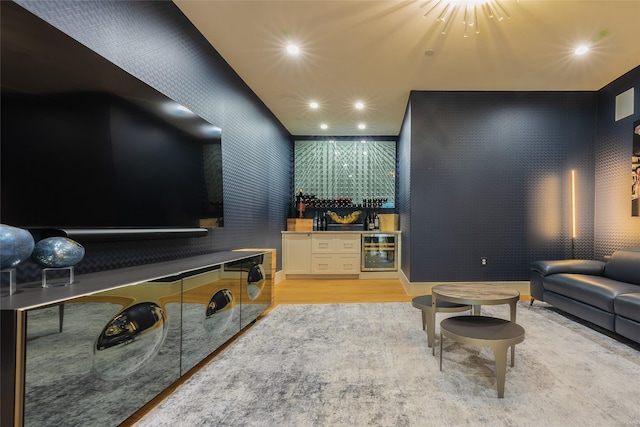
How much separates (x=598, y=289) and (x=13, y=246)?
4193 mm

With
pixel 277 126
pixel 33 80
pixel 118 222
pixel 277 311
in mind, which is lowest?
pixel 277 311

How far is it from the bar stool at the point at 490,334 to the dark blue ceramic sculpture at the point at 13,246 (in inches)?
86.8

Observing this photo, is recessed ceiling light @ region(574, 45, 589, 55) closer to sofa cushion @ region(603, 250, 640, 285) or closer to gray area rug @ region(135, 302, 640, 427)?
sofa cushion @ region(603, 250, 640, 285)

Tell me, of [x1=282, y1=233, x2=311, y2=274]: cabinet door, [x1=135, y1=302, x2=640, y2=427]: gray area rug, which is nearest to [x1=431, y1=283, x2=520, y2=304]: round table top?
[x1=135, y1=302, x2=640, y2=427]: gray area rug

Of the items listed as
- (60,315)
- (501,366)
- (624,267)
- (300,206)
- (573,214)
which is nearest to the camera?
(60,315)

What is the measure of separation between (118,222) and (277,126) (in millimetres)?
4164

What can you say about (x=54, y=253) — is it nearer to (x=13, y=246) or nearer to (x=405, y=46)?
(x=13, y=246)

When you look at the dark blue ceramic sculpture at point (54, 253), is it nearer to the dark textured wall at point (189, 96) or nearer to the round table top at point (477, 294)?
the dark textured wall at point (189, 96)

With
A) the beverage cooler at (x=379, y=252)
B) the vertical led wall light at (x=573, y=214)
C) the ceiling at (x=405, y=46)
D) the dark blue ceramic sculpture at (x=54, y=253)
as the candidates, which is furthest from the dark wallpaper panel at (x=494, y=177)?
the dark blue ceramic sculpture at (x=54, y=253)

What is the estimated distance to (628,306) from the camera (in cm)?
242

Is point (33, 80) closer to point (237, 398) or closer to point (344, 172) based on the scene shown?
point (237, 398)

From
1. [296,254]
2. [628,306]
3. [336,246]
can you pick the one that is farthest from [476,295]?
[296,254]

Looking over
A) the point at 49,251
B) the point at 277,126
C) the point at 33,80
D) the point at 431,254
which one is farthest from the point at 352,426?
the point at 277,126

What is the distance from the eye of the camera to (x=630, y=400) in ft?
5.66
